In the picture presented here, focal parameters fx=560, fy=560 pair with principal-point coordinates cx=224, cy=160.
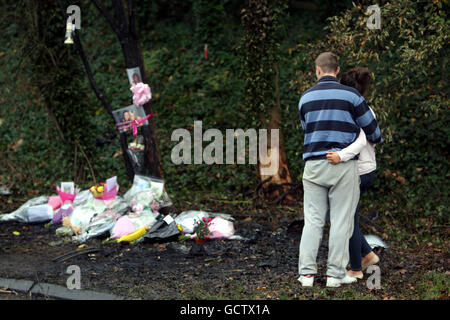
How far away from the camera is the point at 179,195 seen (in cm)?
921

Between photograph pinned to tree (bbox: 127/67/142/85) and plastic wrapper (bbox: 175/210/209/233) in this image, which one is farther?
photograph pinned to tree (bbox: 127/67/142/85)

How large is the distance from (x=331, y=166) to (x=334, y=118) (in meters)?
0.39

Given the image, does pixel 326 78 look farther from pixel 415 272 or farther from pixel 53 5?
pixel 53 5

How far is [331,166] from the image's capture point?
15.0 ft

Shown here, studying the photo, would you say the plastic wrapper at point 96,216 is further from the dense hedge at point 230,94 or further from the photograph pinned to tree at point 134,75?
the dense hedge at point 230,94

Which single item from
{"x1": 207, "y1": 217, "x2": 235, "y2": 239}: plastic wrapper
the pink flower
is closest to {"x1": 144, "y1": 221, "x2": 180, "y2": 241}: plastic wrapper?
{"x1": 207, "y1": 217, "x2": 235, "y2": 239}: plastic wrapper

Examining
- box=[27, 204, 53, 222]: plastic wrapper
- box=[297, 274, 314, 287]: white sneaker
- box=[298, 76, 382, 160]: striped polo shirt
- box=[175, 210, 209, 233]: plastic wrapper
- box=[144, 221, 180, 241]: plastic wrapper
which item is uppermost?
box=[298, 76, 382, 160]: striped polo shirt

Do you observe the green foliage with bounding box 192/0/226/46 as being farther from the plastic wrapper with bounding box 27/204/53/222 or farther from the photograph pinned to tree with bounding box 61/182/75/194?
the plastic wrapper with bounding box 27/204/53/222

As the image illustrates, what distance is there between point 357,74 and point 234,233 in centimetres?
267

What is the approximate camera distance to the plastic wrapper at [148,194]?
718 cm

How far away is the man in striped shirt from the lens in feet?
15.0

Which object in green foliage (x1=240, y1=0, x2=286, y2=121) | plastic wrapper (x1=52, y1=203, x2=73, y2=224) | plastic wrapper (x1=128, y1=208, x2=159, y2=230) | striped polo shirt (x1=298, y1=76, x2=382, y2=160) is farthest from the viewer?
green foliage (x1=240, y1=0, x2=286, y2=121)

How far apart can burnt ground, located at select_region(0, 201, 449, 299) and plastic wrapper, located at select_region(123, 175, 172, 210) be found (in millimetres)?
761
